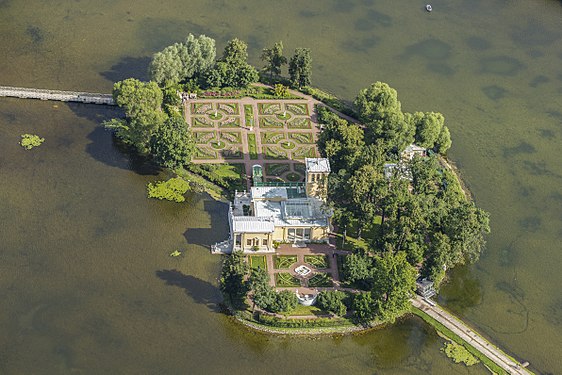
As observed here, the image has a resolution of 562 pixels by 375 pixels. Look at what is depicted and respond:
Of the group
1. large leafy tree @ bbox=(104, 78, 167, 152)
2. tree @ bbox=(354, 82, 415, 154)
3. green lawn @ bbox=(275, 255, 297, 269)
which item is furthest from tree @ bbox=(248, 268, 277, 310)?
tree @ bbox=(354, 82, 415, 154)

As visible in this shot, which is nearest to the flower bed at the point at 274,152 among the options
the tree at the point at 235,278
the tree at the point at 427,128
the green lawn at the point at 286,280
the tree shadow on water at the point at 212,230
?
the tree shadow on water at the point at 212,230

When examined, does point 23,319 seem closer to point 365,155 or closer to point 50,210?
point 50,210

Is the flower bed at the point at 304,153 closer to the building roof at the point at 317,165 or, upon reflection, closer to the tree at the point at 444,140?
the building roof at the point at 317,165

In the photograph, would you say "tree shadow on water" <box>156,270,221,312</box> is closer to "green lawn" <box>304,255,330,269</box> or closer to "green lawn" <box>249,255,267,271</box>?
"green lawn" <box>249,255,267,271</box>

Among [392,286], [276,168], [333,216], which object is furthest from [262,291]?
[276,168]

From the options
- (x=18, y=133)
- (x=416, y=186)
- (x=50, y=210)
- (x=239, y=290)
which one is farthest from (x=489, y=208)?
(x=18, y=133)
